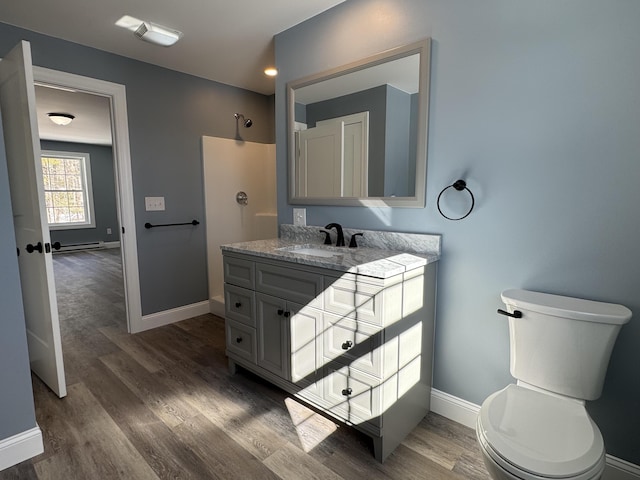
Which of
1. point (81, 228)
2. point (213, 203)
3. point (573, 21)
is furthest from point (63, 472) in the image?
point (81, 228)

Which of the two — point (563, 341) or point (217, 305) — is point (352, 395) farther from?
point (217, 305)

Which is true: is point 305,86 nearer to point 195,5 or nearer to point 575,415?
point 195,5

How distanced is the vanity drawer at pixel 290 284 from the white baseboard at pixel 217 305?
1.62 meters

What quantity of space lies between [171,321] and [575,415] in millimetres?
3072

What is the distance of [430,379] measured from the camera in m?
1.90

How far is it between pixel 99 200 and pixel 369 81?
7931mm

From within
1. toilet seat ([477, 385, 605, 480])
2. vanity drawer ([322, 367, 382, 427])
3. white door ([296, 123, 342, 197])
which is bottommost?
vanity drawer ([322, 367, 382, 427])

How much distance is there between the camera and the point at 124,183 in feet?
9.44

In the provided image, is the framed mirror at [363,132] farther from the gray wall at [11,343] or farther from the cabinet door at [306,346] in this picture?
the gray wall at [11,343]

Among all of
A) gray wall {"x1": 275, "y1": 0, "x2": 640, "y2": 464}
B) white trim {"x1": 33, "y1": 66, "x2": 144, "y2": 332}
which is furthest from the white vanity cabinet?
white trim {"x1": 33, "y1": 66, "x2": 144, "y2": 332}

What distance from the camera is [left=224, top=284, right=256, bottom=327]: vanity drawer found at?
6.72ft

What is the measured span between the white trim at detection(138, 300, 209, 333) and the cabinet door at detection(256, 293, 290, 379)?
157 centimetres

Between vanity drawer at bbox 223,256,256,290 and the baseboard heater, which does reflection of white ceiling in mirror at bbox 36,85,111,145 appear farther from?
vanity drawer at bbox 223,256,256,290

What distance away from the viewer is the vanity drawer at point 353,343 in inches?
59.5
